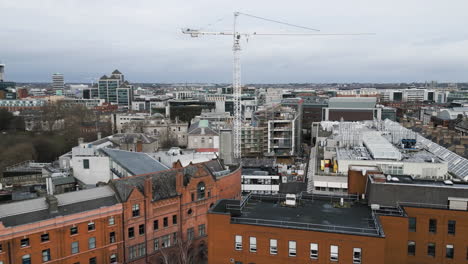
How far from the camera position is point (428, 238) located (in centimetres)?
2770

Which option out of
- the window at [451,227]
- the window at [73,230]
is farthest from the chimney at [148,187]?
the window at [451,227]

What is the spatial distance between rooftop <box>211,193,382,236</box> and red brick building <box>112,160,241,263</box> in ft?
28.3

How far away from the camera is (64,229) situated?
30.9 metres

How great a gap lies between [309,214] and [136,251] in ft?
58.8

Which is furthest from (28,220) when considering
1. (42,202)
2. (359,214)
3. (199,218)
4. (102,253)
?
(359,214)

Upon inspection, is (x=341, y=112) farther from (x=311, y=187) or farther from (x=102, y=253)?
(x=102, y=253)

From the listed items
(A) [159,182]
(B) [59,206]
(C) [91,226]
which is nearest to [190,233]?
(A) [159,182]

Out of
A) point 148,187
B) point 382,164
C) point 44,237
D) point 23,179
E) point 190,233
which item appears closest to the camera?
point 44,237

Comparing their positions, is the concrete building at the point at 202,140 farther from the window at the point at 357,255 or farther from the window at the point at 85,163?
the window at the point at 357,255

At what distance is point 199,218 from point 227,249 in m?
14.1

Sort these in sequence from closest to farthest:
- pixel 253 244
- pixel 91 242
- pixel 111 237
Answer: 1. pixel 253 244
2. pixel 91 242
3. pixel 111 237

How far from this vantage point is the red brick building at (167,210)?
3541cm

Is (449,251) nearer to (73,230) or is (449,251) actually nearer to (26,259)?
(73,230)

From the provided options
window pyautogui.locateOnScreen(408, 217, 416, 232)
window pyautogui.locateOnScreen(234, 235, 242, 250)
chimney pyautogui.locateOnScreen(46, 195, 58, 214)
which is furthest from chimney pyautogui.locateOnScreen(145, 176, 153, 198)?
window pyautogui.locateOnScreen(408, 217, 416, 232)
